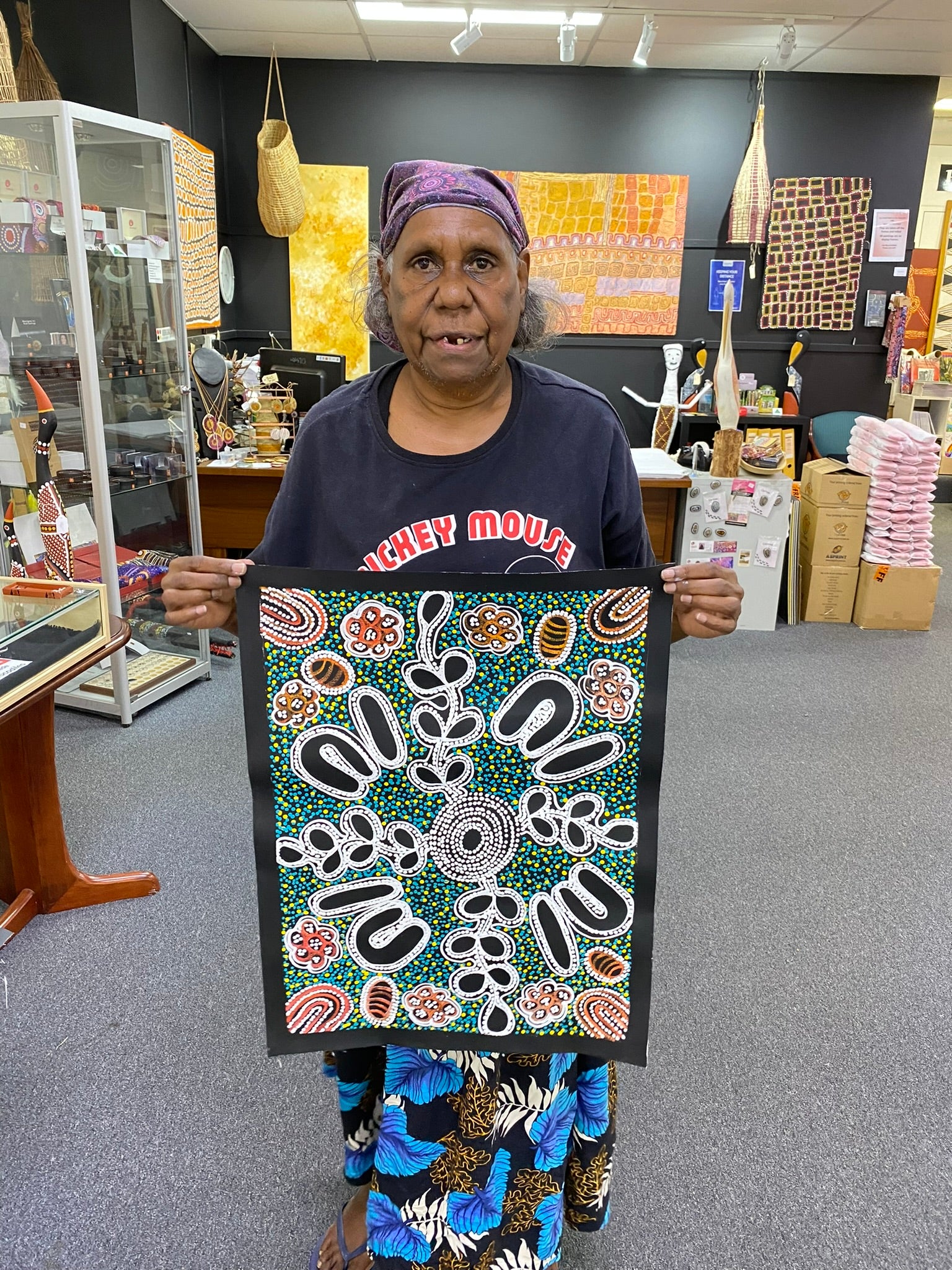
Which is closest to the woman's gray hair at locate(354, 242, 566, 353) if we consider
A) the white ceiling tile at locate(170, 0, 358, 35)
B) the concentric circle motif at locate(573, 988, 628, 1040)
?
the concentric circle motif at locate(573, 988, 628, 1040)

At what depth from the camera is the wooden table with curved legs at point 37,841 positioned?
228 cm

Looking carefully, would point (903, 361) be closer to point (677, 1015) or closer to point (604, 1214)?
point (677, 1015)

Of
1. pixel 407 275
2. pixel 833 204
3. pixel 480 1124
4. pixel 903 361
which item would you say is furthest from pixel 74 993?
pixel 903 361

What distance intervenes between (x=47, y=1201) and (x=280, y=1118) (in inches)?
16.1

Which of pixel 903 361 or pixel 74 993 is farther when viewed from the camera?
pixel 903 361

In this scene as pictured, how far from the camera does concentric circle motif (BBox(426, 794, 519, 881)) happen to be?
1193 millimetres

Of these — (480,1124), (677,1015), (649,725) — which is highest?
(649,725)

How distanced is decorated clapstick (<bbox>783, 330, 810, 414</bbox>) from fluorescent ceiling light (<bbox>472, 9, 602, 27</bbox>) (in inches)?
91.8

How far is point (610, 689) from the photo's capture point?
1.17 meters

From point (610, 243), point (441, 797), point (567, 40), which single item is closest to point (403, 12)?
point (567, 40)

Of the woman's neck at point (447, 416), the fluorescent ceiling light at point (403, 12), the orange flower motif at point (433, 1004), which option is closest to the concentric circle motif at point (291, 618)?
the woman's neck at point (447, 416)

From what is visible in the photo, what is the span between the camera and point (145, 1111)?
181 centimetres

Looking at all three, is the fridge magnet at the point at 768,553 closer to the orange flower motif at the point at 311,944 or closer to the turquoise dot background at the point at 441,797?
the turquoise dot background at the point at 441,797

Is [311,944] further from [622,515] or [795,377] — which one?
[795,377]
